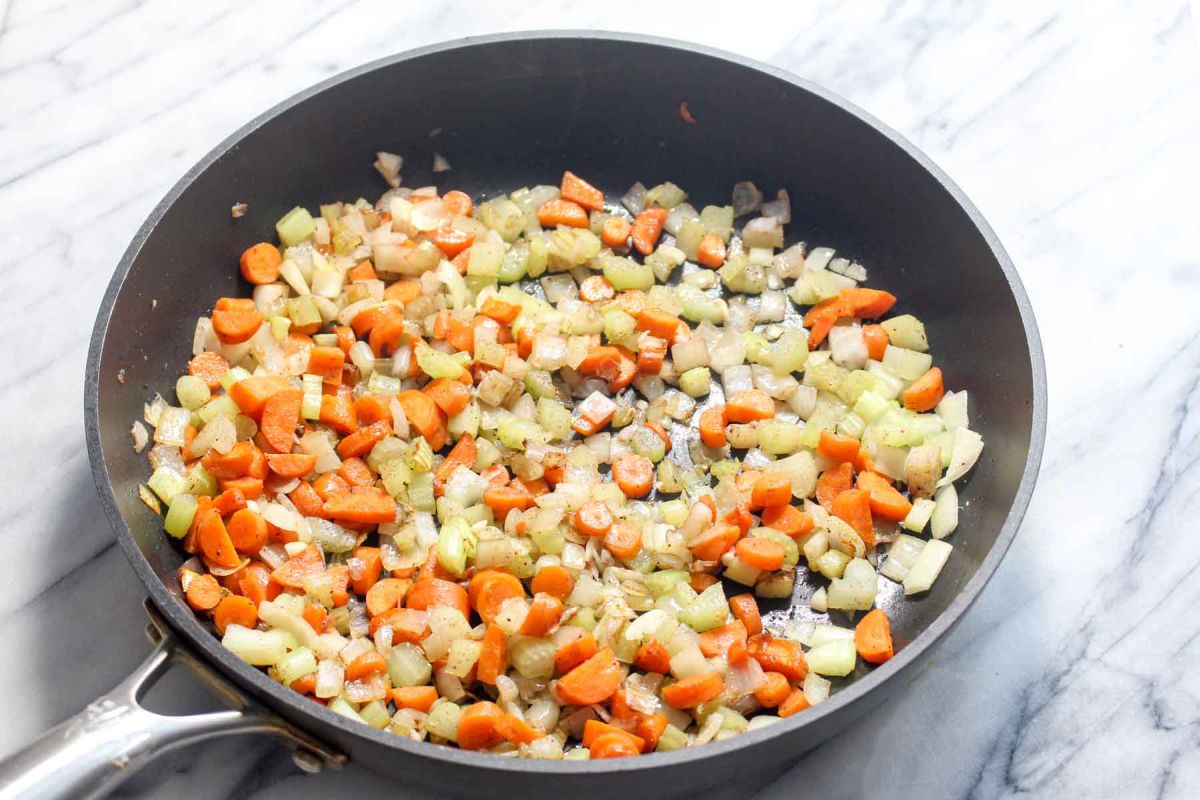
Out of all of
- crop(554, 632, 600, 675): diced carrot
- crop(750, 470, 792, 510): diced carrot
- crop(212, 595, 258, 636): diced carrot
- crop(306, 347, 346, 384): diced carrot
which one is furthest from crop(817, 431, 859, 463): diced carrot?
crop(212, 595, 258, 636): diced carrot

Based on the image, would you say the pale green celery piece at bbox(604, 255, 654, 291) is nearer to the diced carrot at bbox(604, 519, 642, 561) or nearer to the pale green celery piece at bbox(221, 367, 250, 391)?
the diced carrot at bbox(604, 519, 642, 561)

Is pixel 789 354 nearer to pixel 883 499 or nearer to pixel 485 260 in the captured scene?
pixel 883 499

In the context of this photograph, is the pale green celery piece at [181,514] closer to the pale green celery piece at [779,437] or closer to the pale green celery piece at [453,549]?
the pale green celery piece at [453,549]

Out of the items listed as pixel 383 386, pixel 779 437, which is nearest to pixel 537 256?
pixel 383 386

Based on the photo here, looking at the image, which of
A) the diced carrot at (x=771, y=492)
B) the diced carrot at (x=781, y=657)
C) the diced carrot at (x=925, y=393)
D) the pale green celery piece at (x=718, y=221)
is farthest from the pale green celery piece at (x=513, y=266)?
the diced carrot at (x=781, y=657)

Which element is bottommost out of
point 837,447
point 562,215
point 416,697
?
point 416,697

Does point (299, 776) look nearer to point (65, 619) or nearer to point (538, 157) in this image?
point (65, 619)

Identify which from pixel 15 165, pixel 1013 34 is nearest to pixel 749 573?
pixel 1013 34
